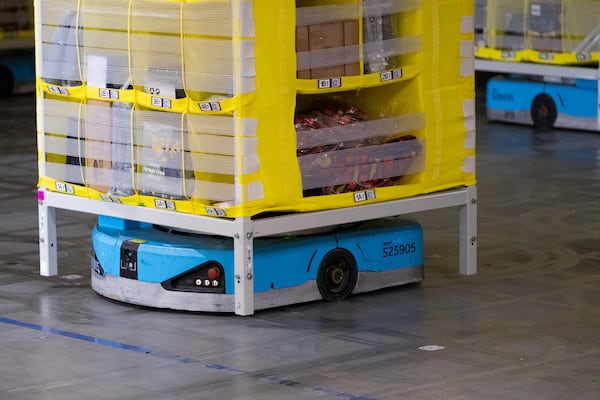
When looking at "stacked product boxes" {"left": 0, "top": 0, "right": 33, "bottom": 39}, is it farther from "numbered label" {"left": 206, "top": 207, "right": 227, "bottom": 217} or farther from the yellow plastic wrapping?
"numbered label" {"left": 206, "top": 207, "right": 227, "bottom": 217}

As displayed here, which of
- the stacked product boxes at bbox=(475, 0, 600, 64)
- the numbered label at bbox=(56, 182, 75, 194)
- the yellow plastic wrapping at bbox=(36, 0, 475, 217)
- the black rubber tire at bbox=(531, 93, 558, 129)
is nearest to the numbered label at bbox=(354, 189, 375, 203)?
the yellow plastic wrapping at bbox=(36, 0, 475, 217)

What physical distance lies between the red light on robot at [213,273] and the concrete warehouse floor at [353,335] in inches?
8.9

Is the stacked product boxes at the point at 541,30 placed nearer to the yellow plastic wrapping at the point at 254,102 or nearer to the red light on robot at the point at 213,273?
the yellow plastic wrapping at the point at 254,102

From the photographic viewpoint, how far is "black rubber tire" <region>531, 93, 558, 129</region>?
14.9 meters

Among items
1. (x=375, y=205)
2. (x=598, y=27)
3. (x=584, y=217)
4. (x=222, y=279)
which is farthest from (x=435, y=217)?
(x=598, y=27)

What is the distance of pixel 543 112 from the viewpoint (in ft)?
49.0

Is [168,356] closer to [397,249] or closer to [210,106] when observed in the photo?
[210,106]

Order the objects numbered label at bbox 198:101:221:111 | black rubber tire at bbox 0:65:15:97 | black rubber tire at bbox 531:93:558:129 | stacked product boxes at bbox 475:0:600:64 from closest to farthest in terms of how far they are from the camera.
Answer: numbered label at bbox 198:101:221:111, stacked product boxes at bbox 475:0:600:64, black rubber tire at bbox 531:93:558:129, black rubber tire at bbox 0:65:15:97

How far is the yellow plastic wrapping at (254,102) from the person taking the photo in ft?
24.0

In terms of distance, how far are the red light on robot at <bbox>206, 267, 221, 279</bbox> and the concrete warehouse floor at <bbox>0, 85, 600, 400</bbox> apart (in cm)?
23

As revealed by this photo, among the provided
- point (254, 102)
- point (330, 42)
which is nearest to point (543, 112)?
point (330, 42)

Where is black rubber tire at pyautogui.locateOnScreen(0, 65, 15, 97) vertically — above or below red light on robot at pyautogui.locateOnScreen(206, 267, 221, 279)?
above

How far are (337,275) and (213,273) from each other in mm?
775

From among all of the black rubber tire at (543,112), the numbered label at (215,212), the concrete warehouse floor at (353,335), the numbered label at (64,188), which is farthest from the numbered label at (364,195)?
the black rubber tire at (543,112)
